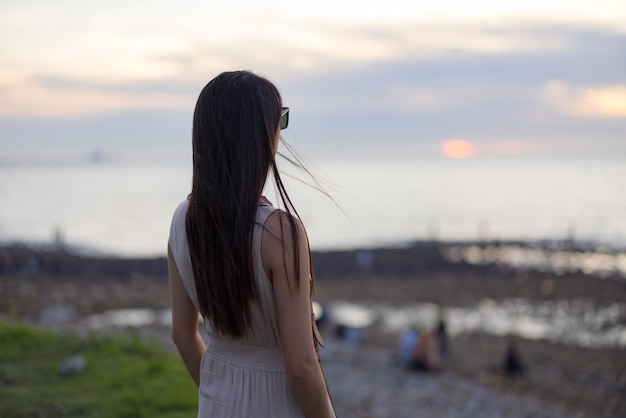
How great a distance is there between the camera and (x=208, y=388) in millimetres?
2225

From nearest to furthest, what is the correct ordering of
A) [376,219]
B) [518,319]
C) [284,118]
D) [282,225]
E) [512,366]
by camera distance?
[282,225]
[284,118]
[512,366]
[518,319]
[376,219]

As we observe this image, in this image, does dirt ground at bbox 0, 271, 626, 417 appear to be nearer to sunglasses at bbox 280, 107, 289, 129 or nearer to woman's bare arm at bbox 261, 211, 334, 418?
woman's bare arm at bbox 261, 211, 334, 418

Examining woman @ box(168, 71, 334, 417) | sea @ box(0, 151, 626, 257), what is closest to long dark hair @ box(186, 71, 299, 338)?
woman @ box(168, 71, 334, 417)

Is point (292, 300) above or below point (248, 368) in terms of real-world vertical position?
Result: above

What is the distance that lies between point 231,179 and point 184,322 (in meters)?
0.71

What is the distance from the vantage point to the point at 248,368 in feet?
7.00

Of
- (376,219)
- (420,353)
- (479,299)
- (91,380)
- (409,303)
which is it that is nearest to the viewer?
(91,380)

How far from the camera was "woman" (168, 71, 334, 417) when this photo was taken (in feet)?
6.33

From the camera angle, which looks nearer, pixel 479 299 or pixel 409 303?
pixel 409 303

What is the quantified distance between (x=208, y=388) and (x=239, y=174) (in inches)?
30.1

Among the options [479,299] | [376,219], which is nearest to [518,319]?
[479,299]

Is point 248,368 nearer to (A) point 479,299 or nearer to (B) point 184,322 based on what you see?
(B) point 184,322

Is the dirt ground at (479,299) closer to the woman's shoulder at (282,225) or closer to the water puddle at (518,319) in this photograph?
the water puddle at (518,319)

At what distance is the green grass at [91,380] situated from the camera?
5.72 m
